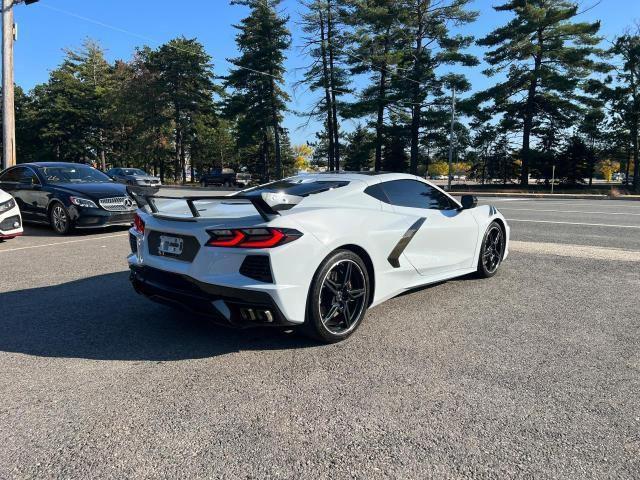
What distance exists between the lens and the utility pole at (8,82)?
15.8 meters

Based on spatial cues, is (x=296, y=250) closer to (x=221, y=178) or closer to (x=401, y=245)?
(x=401, y=245)

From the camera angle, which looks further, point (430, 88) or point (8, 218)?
point (430, 88)

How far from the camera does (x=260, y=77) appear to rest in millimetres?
43438

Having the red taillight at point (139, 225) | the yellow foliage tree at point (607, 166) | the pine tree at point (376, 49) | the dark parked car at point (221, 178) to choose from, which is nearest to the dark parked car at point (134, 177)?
the dark parked car at point (221, 178)

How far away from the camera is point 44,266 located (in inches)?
256

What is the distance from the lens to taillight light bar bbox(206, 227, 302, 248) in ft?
10.7

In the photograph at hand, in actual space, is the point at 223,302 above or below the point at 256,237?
below

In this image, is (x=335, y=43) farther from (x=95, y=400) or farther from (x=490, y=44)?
(x=95, y=400)

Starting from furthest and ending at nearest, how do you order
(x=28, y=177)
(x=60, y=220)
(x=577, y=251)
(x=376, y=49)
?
(x=376, y=49) → (x=28, y=177) → (x=60, y=220) → (x=577, y=251)

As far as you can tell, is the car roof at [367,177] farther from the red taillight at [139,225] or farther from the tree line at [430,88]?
the tree line at [430,88]

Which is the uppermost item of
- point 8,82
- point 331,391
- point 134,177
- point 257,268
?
point 8,82

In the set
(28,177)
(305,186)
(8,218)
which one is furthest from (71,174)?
(305,186)

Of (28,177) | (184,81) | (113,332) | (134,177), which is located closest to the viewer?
(113,332)

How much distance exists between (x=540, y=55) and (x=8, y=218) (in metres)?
38.4
